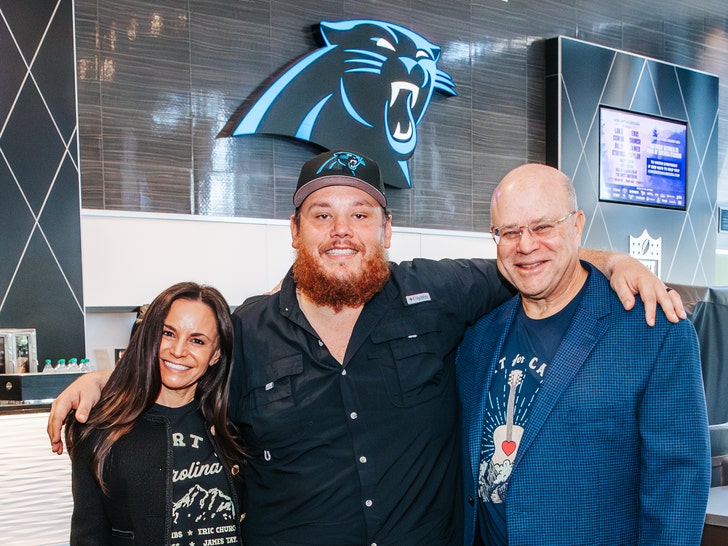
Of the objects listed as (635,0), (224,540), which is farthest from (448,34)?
(224,540)

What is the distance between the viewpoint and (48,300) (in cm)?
439

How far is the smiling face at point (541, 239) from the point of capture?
6.32ft

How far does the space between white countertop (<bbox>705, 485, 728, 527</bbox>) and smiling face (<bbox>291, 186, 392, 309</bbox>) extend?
113cm

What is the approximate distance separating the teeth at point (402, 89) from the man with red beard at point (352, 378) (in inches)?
149

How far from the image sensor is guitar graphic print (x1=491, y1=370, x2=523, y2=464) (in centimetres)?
191

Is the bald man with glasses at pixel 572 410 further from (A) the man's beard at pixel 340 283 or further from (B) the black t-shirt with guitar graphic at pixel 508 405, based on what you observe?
(A) the man's beard at pixel 340 283

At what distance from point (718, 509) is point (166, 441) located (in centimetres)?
154

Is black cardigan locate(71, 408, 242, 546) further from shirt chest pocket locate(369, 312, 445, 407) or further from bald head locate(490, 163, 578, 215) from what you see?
bald head locate(490, 163, 578, 215)

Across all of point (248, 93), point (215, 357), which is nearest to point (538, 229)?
point (215, 357)

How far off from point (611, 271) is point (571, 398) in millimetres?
392

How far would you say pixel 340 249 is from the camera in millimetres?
2225

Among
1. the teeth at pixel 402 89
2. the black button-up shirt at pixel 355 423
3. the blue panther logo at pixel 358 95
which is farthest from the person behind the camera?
the teeth at pixel 402 89

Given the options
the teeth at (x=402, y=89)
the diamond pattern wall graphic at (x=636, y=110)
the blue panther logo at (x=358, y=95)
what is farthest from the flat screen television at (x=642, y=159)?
the teeth at (x=402, y=89)

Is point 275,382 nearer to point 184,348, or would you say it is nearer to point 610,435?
point 184,348
